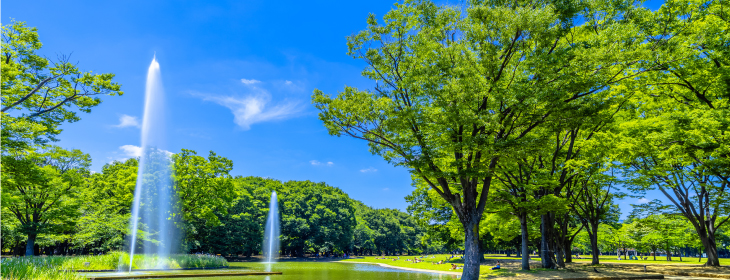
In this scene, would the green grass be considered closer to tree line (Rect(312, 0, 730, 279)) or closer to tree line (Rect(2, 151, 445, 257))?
tree line (Rect(2, 151, 445, 257))

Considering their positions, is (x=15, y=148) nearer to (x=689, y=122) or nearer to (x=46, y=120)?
(x=46, y=120)

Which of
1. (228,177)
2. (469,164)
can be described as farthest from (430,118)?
(228,177)

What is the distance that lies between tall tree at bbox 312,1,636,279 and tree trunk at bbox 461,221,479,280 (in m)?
0.04

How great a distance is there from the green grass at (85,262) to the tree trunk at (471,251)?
14.5m

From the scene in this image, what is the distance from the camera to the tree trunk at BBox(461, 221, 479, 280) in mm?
14688

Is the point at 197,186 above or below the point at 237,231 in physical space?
above

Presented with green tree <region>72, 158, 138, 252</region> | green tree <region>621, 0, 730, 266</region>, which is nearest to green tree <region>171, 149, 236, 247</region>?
green tree <region>72, 158, 138, 252</region>

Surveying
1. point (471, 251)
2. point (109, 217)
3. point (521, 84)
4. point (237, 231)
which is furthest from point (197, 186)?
point (521, 84)

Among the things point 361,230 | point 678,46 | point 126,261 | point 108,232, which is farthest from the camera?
point 361,230

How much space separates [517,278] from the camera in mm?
15531

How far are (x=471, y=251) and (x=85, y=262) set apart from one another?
22.6 m

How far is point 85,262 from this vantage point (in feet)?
71.5

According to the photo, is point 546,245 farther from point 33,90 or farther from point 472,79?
point 33,90

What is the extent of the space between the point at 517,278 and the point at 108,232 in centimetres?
3363
